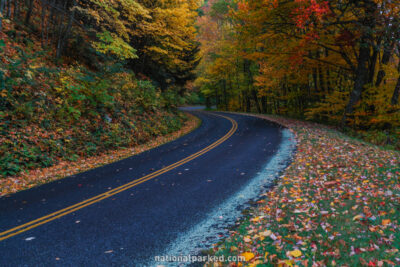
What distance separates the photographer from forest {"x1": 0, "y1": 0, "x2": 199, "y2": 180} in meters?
9.49

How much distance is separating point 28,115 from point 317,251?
36.6 feet

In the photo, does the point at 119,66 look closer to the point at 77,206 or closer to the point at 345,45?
the point at 77,206

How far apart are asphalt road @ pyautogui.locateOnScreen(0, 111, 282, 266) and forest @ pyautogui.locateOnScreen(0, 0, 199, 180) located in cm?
287

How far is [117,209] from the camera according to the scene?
5391 mm

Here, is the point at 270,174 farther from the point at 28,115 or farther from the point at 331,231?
the point at 28,115

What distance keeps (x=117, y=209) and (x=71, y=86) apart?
9.00 meters

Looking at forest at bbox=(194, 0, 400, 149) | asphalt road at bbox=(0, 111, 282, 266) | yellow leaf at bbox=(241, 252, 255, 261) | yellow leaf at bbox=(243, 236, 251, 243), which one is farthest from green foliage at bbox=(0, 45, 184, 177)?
forest at bbox=(194, 0, 400, 149)

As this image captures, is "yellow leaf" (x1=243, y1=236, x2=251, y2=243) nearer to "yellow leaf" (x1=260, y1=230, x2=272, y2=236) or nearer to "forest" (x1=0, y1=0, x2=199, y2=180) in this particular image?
"yellow leaf" (x1=260, y1=230, x2=272, y2=236)

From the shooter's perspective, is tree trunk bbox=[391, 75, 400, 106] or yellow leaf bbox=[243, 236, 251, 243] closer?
yellow leaf bbox=[243, 236, 251, 243]

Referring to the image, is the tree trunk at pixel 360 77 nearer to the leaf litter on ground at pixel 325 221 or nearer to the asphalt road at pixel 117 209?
the leaf litter on ground at pixel 325 221

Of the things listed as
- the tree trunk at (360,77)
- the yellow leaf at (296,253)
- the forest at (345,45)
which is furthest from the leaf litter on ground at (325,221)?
the tree trunk at (360,77)

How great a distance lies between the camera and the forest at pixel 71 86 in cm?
949

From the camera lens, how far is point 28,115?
9750 mm

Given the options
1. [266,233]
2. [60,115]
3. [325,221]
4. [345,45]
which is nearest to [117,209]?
[266,233]
